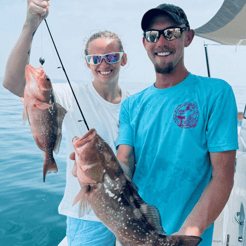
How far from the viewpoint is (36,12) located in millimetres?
1376

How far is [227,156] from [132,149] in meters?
0.66

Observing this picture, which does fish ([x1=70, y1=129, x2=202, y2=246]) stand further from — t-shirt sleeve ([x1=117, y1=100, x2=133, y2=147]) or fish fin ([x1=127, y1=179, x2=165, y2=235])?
t-shirt sleeve ([x1=117, y1=100, x2=133, y2=147])

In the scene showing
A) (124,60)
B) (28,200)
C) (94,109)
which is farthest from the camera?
(28,200)

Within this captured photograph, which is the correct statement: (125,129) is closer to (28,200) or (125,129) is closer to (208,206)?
(208,206)

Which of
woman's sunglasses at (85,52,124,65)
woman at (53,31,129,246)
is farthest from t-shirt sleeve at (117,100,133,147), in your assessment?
woman's sunglasses at (85,52,124,65)

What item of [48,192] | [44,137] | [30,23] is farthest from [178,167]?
[48,192]

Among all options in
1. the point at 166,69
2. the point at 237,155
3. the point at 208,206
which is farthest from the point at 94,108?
the point at 237,155

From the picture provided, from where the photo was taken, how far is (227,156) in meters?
1.69

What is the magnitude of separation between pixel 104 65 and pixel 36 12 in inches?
40.0

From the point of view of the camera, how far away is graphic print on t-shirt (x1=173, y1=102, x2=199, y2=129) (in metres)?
1.79

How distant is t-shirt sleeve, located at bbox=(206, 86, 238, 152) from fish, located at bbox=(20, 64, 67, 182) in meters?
0.95

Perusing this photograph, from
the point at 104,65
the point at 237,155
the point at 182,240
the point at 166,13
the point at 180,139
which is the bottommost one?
the point at 237,155

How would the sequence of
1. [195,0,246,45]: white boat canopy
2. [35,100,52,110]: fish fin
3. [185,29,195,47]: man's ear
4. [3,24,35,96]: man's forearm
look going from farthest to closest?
[195,0,246,45]: white boat canopy, [185,29,195,47]: man's ear, [3,24,35,96]: man's forearm, [35,100,52,110]: fish fin

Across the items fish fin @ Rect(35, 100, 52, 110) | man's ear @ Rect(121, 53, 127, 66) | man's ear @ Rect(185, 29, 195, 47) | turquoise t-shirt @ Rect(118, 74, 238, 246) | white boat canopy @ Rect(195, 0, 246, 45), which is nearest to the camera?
fish fin @ Rect(35, 100, 52, 110)
